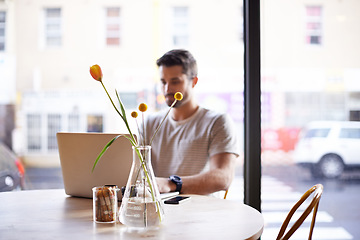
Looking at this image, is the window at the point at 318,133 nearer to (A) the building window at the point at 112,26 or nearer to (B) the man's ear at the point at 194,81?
(B) the man's ear at the point at 194,81

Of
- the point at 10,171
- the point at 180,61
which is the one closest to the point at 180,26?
the point at 180,61

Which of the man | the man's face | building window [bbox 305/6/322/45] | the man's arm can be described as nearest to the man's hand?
the man's arm

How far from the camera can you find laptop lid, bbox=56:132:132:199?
4.68ft

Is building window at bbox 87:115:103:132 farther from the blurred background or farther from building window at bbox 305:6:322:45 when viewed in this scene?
building window at bbox 305:6:322:45

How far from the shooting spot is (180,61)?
2.19m

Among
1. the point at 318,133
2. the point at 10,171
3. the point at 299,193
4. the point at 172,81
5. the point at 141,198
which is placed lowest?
the point at 299,193

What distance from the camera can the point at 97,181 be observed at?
1476mm

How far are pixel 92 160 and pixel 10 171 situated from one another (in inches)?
57.0

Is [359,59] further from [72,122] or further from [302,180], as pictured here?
[72,122]

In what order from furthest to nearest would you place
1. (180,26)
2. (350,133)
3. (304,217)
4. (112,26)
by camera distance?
1. (180,26)
2. (112,26)
3. (350,133)
4. (304,217)

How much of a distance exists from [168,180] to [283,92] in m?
1.67

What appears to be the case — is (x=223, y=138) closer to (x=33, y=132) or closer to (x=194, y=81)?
(x=194, y=81)

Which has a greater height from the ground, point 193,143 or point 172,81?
point 172,81

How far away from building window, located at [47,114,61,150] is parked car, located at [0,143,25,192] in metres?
0.26
